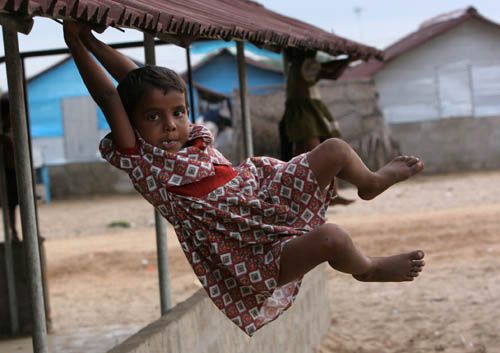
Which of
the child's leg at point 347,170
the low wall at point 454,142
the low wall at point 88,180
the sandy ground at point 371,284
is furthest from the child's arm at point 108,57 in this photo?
the low wall at point 88,180

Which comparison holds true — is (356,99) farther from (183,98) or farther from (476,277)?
(183,98)

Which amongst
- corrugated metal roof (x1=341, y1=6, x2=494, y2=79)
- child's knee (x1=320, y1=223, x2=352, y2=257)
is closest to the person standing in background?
child's knee (x1=320, y1=223, x2=352, y2=257)

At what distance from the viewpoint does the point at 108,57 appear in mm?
3404

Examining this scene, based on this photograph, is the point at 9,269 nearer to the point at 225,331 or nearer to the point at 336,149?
the point at 225,331

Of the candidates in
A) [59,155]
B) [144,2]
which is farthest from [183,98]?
[59,155]

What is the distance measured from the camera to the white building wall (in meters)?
22.6

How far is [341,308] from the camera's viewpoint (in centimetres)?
864

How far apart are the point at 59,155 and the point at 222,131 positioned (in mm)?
4572

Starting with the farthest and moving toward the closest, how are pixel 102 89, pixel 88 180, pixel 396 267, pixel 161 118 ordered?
pixel 88 180
pixel 396 267
pixel 161 118
pixel 102 89

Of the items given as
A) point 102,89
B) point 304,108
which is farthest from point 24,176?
point 304,108

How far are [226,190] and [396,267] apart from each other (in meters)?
0.72

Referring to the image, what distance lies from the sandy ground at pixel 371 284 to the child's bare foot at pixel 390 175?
138 inches

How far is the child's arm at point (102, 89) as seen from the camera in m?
3.18

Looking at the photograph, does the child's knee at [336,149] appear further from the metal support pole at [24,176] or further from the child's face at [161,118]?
the metal support pole at [24,176]
